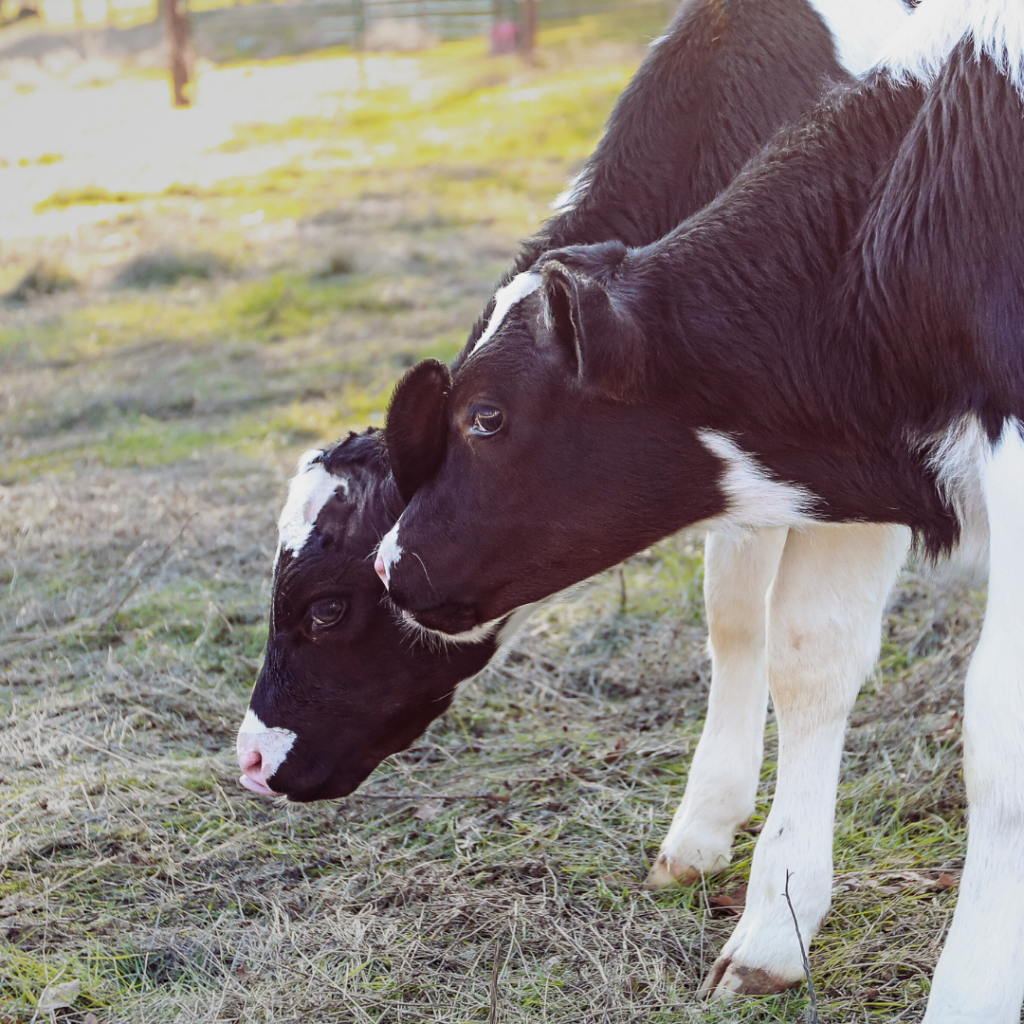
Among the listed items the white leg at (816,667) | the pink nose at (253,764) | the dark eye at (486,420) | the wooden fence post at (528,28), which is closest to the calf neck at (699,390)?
the dark eye at (486,420)

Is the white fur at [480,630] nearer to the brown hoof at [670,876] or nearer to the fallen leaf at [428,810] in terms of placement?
the fallen leaf at [428,810]

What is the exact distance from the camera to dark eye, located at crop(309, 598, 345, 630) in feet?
12.0

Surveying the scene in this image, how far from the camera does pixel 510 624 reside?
378 cm

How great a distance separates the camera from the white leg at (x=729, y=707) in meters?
3.82

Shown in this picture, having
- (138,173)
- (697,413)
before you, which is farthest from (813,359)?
(138,173)

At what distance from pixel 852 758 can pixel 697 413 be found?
182 centimetres

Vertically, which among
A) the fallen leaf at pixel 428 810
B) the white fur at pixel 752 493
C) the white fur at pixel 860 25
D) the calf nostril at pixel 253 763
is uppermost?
the white fur at pixel 860 25

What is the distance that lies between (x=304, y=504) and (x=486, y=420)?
2.89 feet

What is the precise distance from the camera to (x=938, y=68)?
2.85 meters

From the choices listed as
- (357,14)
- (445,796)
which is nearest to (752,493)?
(445,796)

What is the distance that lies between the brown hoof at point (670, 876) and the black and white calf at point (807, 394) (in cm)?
44

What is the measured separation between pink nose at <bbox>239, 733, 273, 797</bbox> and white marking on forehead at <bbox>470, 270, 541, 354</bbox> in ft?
4.45

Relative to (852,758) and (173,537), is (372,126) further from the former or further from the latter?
(852,758)

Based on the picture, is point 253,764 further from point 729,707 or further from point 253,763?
point 729,707
